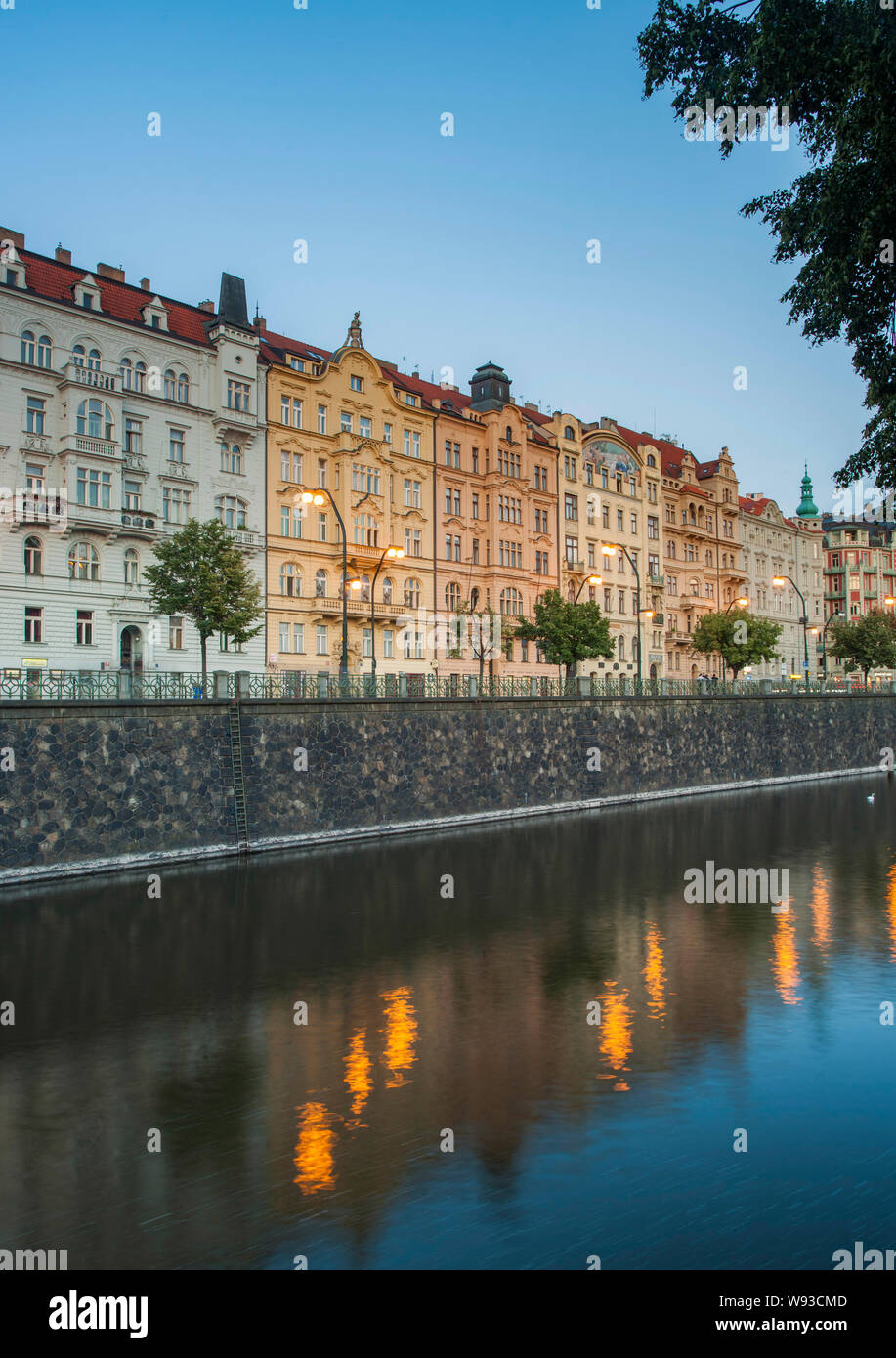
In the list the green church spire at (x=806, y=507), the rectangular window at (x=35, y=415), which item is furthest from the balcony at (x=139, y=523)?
the green church spire at (x=806, y=507)

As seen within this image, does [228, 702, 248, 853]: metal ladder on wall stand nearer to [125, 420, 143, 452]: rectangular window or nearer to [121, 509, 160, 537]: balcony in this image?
[121, 509, 160, 537]: balcony

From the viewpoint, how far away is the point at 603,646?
181 ft

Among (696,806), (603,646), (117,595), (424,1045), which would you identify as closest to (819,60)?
(424,1045)

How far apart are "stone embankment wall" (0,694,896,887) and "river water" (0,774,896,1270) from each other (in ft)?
10.2

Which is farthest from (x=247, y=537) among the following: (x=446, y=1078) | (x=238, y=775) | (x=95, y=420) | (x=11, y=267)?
(x=446, y=1078)

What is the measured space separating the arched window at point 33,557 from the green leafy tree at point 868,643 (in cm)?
6466

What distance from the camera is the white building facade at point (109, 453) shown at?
40.2m

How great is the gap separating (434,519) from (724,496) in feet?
117

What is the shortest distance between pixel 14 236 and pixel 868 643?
67.3 m

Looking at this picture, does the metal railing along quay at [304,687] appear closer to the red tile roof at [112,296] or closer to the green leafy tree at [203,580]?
the green leafy tree at [203,580]

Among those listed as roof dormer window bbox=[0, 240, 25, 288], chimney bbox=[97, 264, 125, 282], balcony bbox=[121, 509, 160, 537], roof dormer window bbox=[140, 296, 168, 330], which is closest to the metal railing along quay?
balcony bbox=[121, 509, 160, 537]

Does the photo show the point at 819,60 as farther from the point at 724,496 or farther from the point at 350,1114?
the point at 724,496

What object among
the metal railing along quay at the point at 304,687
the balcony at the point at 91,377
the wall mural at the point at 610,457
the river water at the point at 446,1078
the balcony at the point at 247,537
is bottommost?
the river water at the point at 446,1078

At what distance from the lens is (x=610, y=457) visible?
72.0m
